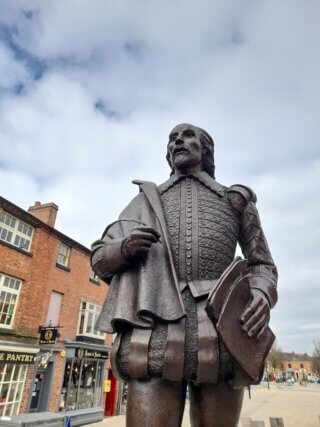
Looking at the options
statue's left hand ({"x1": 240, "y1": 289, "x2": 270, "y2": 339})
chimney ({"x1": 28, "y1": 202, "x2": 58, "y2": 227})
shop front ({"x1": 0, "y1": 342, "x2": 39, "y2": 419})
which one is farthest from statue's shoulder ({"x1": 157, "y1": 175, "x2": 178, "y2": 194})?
chimney ({"x1": 28, "y1": 202, "x2": 58, "y2": 227})

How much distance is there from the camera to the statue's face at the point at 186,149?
265cm

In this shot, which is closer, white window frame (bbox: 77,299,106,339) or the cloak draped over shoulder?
the cloak draped over shoulder

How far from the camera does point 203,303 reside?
77.0 inches

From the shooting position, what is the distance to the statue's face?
8.69 feet

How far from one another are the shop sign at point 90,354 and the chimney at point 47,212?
6660mm

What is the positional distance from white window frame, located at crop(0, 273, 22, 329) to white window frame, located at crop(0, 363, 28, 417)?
1792mm

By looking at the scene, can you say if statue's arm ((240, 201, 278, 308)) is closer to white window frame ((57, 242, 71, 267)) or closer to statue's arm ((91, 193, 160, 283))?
statue's arm ((91, 193, 160, 283))

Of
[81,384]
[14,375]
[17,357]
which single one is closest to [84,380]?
[81,384]

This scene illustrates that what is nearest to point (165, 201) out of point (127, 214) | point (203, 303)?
point (127, 214)

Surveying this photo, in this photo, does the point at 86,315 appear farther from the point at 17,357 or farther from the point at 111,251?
the point at 111,251

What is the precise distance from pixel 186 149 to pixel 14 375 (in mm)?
15003

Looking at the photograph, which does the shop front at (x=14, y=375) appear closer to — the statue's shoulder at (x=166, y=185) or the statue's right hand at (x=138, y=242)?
the statue's shoulder at (x=166, y=185)

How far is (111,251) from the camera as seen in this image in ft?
6.63

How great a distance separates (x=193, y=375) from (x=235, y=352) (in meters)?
0.32
